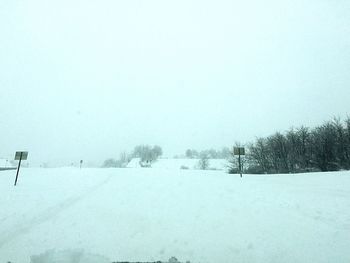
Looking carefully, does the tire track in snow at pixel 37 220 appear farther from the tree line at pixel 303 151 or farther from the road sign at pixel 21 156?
the tree line at pixel 303 151

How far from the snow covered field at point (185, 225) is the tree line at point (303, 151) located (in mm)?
30266

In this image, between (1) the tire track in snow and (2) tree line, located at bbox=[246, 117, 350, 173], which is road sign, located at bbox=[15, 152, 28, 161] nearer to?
(1) the tire track in snow

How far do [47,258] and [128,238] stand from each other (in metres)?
2.32

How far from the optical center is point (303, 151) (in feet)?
135

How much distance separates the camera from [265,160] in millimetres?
47906

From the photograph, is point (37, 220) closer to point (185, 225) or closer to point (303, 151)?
point (185, 225)

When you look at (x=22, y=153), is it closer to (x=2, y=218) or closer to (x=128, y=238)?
(x=2, y=218)

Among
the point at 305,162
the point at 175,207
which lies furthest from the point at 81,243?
the point at 305,162

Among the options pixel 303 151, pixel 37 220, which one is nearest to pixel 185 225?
pixel 37 220

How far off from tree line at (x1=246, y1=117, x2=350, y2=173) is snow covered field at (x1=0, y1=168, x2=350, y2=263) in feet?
99.3

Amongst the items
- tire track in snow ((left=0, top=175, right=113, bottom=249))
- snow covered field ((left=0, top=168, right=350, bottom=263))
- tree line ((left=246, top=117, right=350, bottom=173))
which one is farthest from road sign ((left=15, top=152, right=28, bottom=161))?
tree line ((left=246, top=117, right=350, bottom=173))

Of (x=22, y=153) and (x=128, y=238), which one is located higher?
(x=22, y=153)

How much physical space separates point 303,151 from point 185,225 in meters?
41.6

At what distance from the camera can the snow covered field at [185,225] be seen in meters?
6.13
